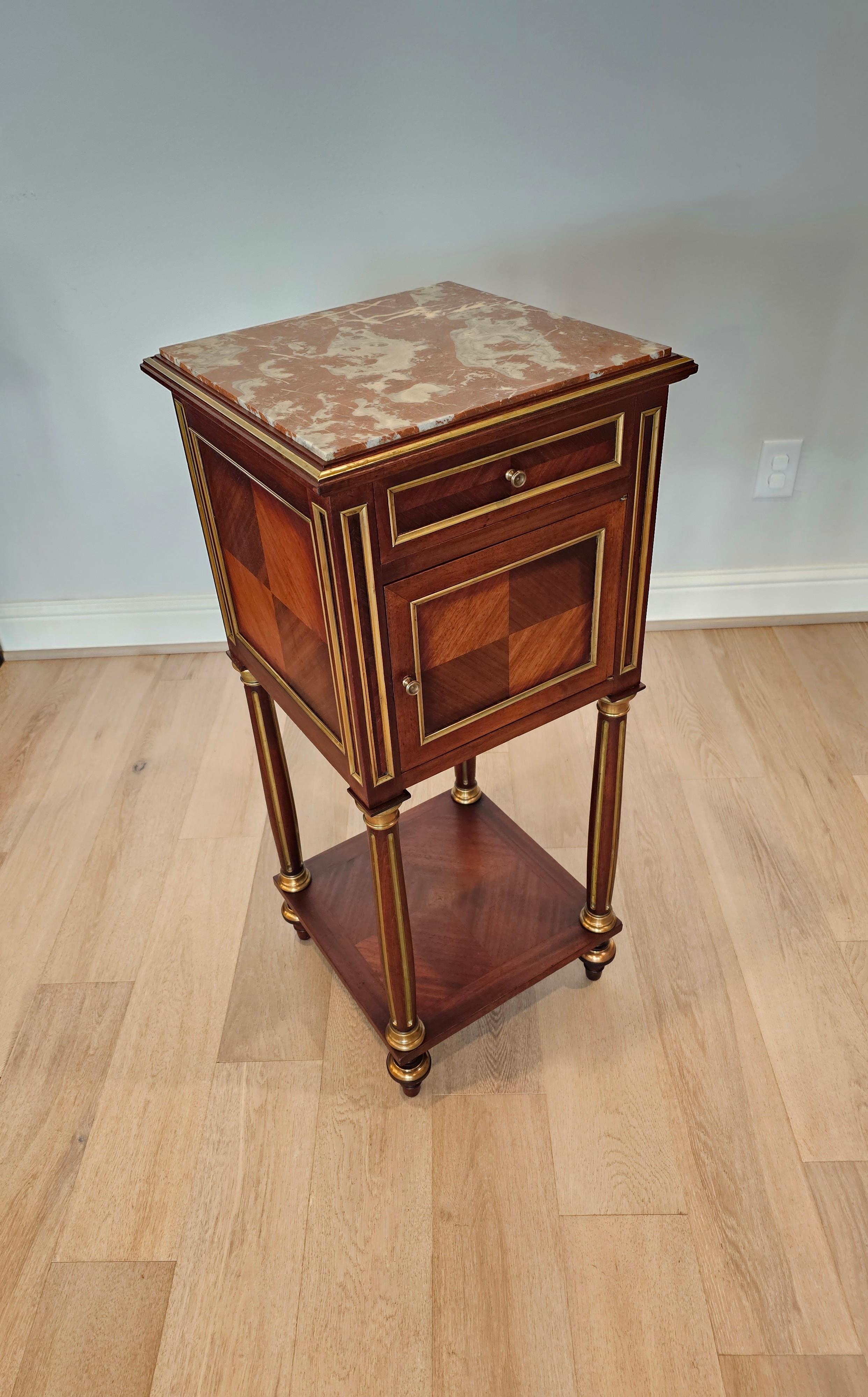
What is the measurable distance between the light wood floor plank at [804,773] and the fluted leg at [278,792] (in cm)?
84

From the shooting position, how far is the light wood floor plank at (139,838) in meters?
1.55

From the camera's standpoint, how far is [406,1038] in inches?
49.5

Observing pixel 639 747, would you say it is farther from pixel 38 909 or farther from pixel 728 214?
pixel 38 909

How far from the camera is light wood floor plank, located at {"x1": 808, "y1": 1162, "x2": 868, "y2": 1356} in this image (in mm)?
1098

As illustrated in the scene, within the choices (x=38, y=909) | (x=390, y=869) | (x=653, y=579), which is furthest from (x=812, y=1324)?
(x=653, y=579)

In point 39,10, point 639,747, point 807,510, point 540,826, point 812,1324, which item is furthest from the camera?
point 807,510

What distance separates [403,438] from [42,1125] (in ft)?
3.44

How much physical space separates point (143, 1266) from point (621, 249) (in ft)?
5.84

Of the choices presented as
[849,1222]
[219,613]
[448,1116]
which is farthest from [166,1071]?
[219,613]

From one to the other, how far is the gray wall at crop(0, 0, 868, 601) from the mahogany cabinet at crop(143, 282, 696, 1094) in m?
0.65

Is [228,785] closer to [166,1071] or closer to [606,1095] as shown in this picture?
[166,1071]

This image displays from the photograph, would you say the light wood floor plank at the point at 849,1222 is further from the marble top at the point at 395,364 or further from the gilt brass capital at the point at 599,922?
the marble top at the point at 395,364

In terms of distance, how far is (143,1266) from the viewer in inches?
45.6

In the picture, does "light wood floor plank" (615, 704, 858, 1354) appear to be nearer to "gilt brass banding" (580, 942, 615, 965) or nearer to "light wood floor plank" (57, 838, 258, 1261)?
"gilt brass banding" (580, 942, 615, 965)
